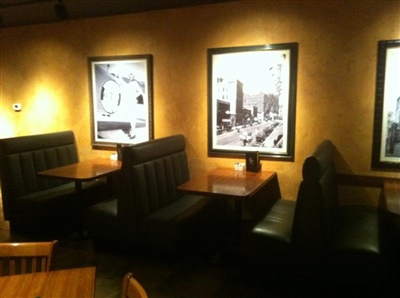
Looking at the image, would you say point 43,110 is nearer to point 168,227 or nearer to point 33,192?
point 33,192

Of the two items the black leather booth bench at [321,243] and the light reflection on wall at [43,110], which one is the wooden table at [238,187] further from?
the light reflection on wall at [43,110]

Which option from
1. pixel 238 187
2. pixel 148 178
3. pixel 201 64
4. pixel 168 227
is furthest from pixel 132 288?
pixel 201 64

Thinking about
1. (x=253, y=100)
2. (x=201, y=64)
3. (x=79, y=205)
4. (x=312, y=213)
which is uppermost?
(x=201, y=64)

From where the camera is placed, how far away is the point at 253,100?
13.9 ft

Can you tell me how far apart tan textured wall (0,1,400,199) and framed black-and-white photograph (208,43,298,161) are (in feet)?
0.31

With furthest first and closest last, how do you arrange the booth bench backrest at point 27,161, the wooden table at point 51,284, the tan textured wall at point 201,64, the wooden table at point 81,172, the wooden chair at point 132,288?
the booth bench backrest at point 27,161
the wooden table at point 81,172
the tan textured wall at point 201,64
the wooden table at point 51,284
the wooden chair at point 132,288

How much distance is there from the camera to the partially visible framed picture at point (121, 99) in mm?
4840

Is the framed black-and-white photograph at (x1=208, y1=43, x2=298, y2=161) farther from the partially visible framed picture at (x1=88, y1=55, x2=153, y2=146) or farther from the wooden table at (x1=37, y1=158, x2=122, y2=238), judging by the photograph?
the wooden table at (x1=37, y1=158, x2=122, y2=238)

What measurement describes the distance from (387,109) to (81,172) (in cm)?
334

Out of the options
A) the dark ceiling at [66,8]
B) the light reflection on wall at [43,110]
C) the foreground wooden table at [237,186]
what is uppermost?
the dark ceiling at [66,8]

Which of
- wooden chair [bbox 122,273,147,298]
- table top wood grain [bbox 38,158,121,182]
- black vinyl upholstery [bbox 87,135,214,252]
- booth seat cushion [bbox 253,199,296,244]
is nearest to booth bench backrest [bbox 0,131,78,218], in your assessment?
table top wood grain [bbox 38,158,121,182]

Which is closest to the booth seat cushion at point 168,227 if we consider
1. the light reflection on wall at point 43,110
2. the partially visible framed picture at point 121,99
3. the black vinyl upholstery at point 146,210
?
the black vinyl upholstery at point 146,210

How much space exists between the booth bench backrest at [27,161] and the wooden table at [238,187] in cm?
206

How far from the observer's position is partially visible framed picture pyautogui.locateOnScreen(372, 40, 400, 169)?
11.9 feet
